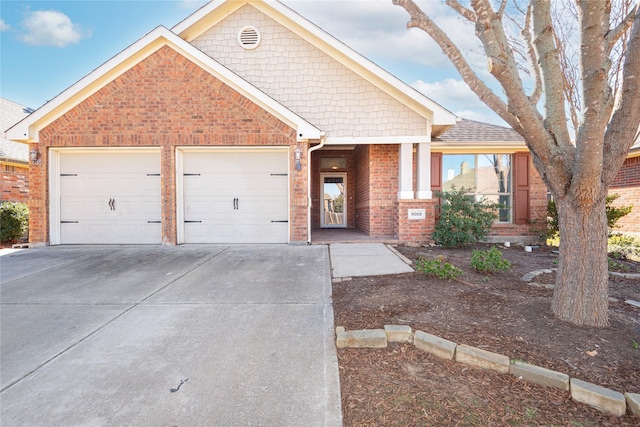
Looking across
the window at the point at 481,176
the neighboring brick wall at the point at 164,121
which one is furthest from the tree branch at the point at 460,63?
the window at the point at 481,176

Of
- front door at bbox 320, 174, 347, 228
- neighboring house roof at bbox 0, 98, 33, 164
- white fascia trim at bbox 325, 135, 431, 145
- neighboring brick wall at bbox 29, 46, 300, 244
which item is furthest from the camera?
front door at bbox 320, 174, 347, 228

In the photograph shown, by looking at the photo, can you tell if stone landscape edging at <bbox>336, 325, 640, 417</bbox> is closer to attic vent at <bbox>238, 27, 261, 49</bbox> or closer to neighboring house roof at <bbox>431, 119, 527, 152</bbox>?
neighboring house roof at <bbox>431, 119, 527, 152</bbox>

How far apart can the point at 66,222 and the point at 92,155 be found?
1862mm

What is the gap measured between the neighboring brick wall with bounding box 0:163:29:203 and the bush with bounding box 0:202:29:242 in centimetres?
135

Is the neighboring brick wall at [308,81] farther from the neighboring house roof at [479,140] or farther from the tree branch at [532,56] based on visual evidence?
the tree branch at [532,56]

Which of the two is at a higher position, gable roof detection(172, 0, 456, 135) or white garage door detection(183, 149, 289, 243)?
gable roof detection(172, 0, 456, 135)

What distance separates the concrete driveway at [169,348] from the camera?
2.02 meters

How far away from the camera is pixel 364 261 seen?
5.88 m

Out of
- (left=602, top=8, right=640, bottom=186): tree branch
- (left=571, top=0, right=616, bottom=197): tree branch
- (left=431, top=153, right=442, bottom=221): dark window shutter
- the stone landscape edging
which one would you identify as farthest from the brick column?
the stone landscape edging

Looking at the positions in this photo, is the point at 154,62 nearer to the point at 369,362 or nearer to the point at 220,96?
the point at 220,96

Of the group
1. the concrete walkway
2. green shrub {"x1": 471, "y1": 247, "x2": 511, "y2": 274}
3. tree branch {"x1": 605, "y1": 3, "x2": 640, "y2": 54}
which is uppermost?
tree branch {"x1": 605, "y1": 3, "x2": 640, "y2": 54}

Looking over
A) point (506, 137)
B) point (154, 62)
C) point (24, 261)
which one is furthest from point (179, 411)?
point (506, 137)

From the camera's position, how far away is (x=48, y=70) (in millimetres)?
11758

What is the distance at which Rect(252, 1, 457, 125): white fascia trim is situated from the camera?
7.94 metres
